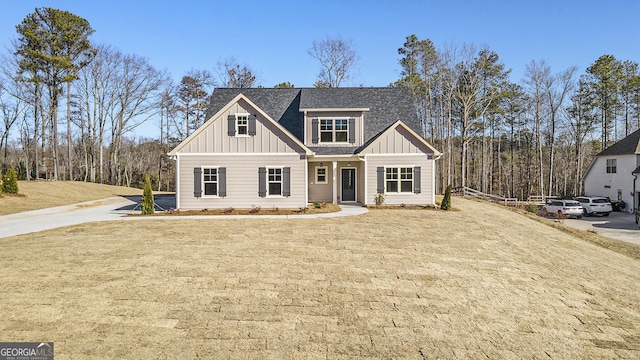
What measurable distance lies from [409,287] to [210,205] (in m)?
12.6

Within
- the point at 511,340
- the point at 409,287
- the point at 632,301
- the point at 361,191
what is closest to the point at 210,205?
the point at 361,191

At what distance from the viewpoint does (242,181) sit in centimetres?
1783

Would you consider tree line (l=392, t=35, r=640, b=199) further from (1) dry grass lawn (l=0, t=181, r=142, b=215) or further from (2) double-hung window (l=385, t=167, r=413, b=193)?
(1) dry grass lawn (l=0, t=181, r=142, b=215)

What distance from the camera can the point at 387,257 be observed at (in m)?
9.77

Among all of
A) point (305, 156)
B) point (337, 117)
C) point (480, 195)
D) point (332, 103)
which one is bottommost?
point (480, 195)

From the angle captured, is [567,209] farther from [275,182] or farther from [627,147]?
[275,182]

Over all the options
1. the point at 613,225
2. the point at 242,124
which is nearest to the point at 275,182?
the point at 242,124

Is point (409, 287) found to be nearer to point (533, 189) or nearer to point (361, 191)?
point (361, 191)

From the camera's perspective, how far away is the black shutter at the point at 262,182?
17750 millimetres

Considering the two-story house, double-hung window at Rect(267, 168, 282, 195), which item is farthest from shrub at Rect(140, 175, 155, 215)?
double-hung window at Rect(267, 168, 282, 195)

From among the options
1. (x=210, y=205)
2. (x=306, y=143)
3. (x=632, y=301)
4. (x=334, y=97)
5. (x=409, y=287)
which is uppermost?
(x=334, y=97)

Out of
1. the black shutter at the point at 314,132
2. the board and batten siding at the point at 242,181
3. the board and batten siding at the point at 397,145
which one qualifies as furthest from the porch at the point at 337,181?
the board and batten siding at the point at 242,181

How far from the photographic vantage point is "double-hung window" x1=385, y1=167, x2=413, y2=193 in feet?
62.2

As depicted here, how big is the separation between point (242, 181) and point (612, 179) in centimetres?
3304
